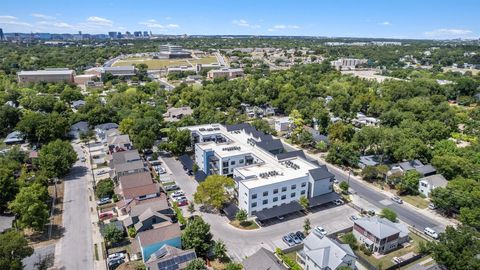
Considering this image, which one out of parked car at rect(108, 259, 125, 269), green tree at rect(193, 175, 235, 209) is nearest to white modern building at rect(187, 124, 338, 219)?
green tree at rect(193, 175, 235, 209)

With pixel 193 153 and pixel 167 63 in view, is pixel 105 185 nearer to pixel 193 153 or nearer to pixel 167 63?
pixel 193 153

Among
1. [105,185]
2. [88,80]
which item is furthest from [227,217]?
[88,80]

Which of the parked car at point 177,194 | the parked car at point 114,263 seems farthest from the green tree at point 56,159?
the parked car at point 114,263

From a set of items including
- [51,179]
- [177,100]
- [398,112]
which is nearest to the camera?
[51,179]

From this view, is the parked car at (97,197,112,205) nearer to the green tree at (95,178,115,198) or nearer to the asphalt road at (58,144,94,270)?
the green tree at (95,178,115,198)

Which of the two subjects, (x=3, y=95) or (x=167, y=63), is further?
(x=167, y=63)

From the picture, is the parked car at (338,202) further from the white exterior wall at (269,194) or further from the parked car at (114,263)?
the parked car at (114,263)

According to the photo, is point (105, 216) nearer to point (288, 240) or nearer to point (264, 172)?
point (264, 172)

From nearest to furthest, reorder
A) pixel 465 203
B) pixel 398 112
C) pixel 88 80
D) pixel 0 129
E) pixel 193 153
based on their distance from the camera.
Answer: pixel 465 203
pixel 193 153
pixel 0 129
pixel 398 112
pixel 88 80
